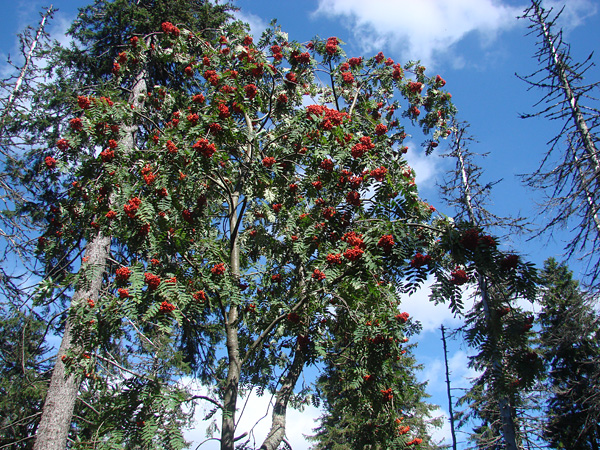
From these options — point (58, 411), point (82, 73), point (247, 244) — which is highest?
point (82, 73)

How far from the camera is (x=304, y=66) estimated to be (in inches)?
257

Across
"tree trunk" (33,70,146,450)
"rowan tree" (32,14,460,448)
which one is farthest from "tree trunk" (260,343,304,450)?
"tree trunk" (33,70,146,450)

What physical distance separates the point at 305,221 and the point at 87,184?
267cm

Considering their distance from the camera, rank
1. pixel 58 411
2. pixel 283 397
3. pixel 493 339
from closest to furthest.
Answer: pixel 493 339, pixel 283 397, pixel 58 411

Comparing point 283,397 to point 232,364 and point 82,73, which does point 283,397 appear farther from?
point 82,73

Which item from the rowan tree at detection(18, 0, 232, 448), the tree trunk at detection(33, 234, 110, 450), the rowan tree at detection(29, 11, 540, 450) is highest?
the rowan tree at detection(18, 0, 232, 448)

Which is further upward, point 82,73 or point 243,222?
point 82,73

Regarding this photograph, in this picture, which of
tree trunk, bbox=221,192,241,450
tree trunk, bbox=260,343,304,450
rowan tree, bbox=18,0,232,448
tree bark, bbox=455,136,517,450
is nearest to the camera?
tree bark, bbox=455,136,517,450

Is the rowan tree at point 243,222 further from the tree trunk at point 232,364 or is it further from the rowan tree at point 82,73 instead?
the rowan tree at point 82,73

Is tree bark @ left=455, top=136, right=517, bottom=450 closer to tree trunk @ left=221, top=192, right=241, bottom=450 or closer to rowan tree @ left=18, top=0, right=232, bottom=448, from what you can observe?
tree trunk @ left=221, top=192, right=241, bottom=450

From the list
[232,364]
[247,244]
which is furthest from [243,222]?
[232,364]

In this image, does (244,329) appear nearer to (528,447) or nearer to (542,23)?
(542,23)

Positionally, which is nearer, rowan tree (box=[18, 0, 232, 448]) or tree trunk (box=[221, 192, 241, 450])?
tree trunk (box=[221, 192, 241, 450])

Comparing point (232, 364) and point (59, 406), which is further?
point (59, 406)
